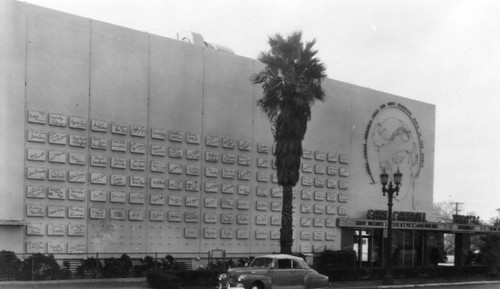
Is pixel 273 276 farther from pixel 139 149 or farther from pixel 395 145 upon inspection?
pixel 395 145

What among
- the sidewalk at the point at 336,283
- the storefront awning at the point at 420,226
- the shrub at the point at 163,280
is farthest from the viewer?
the storefront awning at the point at 420,226

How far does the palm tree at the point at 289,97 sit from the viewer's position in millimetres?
27875

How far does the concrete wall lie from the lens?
24766 mm

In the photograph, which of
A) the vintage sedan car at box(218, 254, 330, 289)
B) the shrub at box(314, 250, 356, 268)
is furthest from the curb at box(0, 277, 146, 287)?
the shrub at box(314, 250, 356, 268)

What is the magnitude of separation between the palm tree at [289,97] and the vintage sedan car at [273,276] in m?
4.69

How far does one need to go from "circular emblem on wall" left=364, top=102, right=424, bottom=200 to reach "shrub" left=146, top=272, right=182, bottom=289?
65.7 ft

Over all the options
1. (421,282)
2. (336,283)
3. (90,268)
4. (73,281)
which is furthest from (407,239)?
(73,281)

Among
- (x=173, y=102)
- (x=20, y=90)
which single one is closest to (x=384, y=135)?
(x=173, y=102)

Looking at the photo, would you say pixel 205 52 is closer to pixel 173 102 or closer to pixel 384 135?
pixel 173 102

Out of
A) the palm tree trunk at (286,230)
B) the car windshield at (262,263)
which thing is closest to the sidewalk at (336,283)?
the palm tree trunk at (286,230)

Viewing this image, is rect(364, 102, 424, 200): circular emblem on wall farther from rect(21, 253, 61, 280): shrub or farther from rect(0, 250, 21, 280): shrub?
rect(0, 250, 21, 280): shrub

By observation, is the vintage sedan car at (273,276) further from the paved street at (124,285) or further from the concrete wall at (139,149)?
the concrete wall at (139,149)

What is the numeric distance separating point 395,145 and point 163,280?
77.3ft

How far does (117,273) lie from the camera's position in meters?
25.3
